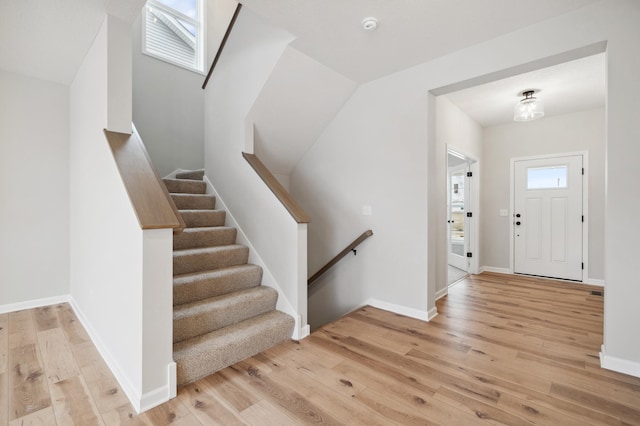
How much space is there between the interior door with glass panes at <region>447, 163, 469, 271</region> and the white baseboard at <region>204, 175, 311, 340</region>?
152 inches

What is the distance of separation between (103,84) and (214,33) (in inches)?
140

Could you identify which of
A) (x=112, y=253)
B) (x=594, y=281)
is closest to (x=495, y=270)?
(x=594, y=281)

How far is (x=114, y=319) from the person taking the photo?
2.04 m

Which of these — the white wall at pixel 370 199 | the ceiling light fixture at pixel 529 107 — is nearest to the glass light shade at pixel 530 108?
the ceiling light fixture at pixel 529 107

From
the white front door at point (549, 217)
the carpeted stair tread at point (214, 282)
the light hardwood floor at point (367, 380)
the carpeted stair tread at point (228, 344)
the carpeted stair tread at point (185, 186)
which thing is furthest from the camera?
the white front door at point (549, 217)

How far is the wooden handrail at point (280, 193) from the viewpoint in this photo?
2.60 metres

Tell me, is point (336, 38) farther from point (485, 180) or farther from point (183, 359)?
point (485, 180)

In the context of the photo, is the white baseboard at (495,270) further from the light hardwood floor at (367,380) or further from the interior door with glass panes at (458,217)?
the light hardwood floor at (367,380)

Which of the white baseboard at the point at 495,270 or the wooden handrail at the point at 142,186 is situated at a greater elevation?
the wooden handrail at the point at 142,186

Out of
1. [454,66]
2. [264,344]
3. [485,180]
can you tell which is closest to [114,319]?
[264,344]

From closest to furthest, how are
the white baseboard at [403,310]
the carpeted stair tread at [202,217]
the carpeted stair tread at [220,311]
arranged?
the carpeted stair tread at [220,311] < the white baseboard at [403,310] < the carpeted stair tread at [202,217]

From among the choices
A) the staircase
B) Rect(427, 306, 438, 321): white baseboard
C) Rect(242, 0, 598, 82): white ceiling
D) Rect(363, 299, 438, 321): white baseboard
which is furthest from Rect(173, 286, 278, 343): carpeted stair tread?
Rect(242, 0, 598, 82): white ceiling

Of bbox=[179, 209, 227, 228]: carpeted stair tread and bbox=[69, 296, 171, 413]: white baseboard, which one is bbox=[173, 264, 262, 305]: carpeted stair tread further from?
bbox=[179, 209, 227, 228]: carpeted stair tread

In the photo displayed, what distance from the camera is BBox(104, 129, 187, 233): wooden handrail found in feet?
5.60
